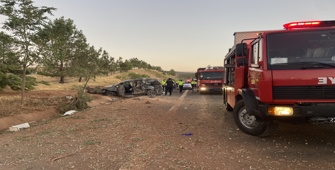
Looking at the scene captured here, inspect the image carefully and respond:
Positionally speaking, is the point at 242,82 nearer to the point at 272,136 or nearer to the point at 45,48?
the point at 272,136

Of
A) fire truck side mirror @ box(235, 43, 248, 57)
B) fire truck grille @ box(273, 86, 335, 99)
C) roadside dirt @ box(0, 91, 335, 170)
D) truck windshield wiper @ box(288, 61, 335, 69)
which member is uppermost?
fire truck side mirror @ box(235, 43, 248, 57)

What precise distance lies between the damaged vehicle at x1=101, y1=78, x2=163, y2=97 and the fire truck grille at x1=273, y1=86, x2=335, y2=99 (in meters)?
16.8

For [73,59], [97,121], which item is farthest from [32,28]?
[73,59]

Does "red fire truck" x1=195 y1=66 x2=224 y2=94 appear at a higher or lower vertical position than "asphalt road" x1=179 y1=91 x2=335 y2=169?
higher

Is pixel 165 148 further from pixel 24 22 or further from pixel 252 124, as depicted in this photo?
pixel 24 22

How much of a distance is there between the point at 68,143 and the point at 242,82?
14.8 feet

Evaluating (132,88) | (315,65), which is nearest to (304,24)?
(315,65)

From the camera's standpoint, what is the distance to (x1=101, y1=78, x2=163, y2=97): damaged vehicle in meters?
21.2

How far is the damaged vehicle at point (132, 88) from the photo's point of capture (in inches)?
836

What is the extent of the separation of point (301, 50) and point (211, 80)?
731 inches

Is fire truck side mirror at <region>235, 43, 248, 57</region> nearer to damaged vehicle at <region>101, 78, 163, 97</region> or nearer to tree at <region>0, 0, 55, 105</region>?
tree at <region>0, 0, 55, 105</region>

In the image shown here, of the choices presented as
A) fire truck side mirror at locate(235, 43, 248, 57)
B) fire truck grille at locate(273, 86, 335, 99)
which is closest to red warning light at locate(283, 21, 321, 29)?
fire truck side mirror at locate(235, 43, 248, 57)

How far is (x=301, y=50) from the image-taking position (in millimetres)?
5629

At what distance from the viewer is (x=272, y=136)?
6.72 meters
